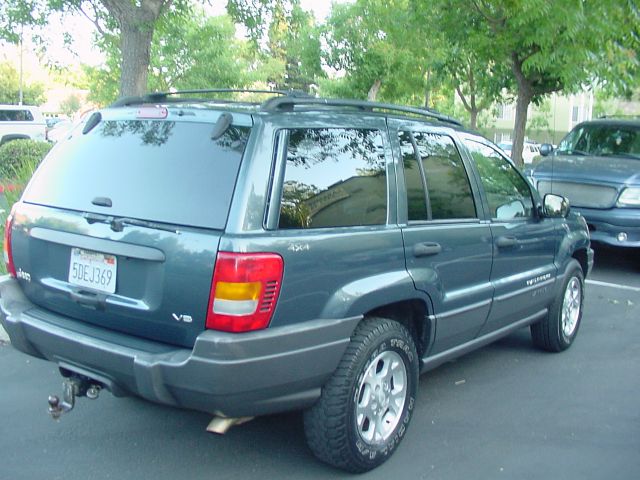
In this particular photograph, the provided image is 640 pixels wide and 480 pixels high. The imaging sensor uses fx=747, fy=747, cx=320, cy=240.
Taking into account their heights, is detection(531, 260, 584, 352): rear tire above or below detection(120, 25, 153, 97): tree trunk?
below

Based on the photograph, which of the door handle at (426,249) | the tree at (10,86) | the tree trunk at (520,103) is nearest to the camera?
the door handle at (426,249)

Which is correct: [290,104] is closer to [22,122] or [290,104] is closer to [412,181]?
[412,181]

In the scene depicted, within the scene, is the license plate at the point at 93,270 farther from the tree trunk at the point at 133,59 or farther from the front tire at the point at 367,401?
the tree trunk at the point at 133,59

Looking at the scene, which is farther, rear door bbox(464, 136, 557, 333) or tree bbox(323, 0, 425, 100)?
tree bbox(323, 0, 425, 100)

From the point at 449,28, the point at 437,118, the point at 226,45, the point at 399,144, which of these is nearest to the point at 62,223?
the point at 399,144

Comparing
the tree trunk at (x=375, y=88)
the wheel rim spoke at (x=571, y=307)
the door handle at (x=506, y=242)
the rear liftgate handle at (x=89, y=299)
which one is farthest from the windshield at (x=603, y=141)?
the tree trunk at (x=375, y=88)

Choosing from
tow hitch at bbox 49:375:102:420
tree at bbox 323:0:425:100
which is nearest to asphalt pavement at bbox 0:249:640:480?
tow hitch at bbox 49:375:102:420

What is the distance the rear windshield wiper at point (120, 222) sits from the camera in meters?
3.40

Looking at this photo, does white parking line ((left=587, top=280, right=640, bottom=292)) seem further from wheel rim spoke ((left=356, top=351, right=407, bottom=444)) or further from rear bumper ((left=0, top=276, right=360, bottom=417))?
rear bumper ((left=0, top=276, right=360, bottom=417))

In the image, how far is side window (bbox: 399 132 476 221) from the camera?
166 inches

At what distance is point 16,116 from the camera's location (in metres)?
27.1

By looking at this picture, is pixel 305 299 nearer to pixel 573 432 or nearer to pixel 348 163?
pixel 348 163

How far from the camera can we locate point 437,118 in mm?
4844

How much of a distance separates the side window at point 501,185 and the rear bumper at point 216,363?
5.79 feet
